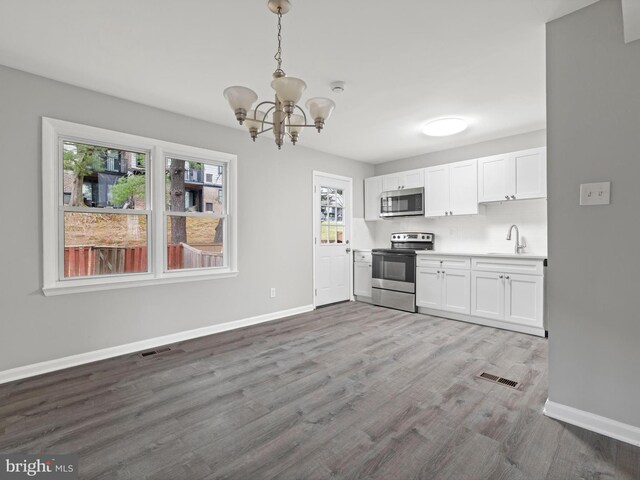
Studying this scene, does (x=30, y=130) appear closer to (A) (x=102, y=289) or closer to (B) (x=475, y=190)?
(A) (x=102, y=289)

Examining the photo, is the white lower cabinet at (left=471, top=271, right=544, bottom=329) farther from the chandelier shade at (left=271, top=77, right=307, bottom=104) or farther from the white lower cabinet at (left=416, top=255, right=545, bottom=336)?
the chandelier shade at (left=271, top=77, right=307, bottom=104)

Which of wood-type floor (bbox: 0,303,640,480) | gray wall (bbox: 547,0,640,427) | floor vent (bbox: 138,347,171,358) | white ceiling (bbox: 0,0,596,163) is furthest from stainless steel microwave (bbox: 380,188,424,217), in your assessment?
floor vent (bbox: 138,347,171,358)

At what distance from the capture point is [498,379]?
256 centimetres

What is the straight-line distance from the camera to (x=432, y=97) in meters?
3.21

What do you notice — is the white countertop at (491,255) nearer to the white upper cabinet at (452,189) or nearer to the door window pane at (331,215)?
the white upper cabinet at (452,189)

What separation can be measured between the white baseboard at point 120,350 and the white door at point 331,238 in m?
1.03

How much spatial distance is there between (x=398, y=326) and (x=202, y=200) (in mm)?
2878

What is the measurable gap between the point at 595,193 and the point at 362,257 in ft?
12.5

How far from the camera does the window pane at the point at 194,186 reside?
3.60 metres

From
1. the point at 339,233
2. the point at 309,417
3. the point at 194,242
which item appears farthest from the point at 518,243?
the point at 194,242

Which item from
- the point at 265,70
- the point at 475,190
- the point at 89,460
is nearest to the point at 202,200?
the point at 265,70

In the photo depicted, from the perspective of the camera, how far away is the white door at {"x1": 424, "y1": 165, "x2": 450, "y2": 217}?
4.81 meters

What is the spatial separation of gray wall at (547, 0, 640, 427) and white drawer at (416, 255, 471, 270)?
2.25 meters

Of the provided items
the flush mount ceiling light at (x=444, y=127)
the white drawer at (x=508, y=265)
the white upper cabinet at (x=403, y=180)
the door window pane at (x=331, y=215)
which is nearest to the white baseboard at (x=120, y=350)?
the door window pane at (x=331, y=215)
